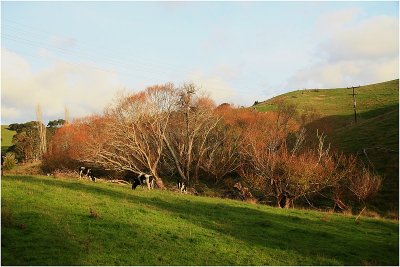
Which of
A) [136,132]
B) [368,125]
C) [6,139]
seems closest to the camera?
[136,132]

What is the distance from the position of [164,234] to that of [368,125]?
210 feet

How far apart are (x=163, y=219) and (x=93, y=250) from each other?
6.41 metres

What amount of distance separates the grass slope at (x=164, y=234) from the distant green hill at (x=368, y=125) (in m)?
25.4

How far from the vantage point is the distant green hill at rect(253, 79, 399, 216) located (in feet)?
168

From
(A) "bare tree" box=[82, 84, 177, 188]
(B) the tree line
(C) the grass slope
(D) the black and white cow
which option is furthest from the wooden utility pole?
(C) the grass slope

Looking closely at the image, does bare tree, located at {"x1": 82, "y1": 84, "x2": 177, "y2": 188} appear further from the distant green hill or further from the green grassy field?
the green grassy field

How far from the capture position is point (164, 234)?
1736cm

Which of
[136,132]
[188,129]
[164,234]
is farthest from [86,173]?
[164,234]

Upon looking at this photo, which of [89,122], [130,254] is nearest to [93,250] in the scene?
[130,254]

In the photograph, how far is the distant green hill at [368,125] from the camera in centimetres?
5116

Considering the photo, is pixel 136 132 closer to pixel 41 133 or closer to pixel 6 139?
pixel 41 133

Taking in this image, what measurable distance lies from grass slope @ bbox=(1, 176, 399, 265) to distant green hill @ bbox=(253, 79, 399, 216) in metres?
25.4

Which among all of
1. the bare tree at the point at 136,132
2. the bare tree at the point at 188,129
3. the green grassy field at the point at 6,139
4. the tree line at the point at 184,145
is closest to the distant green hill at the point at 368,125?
the tree line at the point at 184,145

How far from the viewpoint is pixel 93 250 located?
13984 mm
